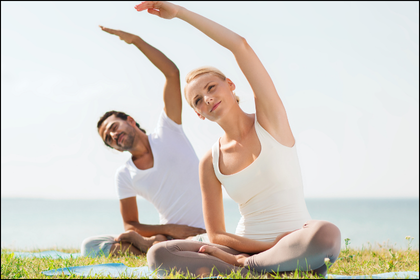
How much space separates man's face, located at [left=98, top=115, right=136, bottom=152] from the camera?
4.93m

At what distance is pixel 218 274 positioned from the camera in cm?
269

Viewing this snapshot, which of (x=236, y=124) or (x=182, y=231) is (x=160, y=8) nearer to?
(x=236, y=124)

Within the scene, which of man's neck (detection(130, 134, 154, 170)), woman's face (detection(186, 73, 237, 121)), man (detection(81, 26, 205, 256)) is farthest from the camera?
man's neck (detection(130, 134, 154, 170))

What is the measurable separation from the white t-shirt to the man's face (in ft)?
0.86

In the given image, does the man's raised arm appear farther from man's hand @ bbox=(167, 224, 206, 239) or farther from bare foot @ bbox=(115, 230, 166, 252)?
bare foot @ bbox=(115, 230, 166, 252)

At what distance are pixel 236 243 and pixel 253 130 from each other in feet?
2.91

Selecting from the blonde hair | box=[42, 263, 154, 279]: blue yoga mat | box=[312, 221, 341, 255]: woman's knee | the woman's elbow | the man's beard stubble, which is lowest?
box=[42, 263, 154, 279]: blue yoga mat

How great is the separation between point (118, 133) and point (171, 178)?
0.92 m

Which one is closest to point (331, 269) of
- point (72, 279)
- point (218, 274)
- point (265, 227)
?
point (265, 227)

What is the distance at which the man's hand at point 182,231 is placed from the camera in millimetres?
4648

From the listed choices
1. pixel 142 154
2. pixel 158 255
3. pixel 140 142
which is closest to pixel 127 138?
pixel 140 142

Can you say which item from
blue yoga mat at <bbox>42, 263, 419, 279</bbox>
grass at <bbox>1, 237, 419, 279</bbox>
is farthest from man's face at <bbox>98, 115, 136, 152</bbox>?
blue yoga mat at <bbox>42, 263, 419, 279</bbox>

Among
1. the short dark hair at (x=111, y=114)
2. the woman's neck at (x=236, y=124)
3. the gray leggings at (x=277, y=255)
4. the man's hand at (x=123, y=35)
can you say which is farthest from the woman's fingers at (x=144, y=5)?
the short dark hair at (x=111, y=114)

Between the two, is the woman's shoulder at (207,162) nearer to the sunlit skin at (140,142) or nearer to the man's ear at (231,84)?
the man's ear at (231,84)
